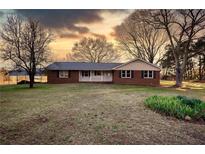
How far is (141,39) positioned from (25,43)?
229 cm

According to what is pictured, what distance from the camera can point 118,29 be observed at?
17.3 ft

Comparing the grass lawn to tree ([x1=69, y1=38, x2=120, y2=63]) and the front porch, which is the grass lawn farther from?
the front porch

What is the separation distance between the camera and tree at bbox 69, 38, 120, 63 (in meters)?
5.36

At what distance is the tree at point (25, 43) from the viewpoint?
4957mm

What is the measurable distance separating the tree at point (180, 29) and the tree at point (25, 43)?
6.99 feet

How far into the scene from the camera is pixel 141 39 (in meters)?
5.75

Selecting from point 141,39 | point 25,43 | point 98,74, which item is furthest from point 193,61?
point 98,74

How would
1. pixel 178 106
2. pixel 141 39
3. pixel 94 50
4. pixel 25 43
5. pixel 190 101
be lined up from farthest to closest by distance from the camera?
1. pixel 94 50
2. pixel 141 39
3. pixel 25 43
4. pixel 190 101
5. pixel 178 106

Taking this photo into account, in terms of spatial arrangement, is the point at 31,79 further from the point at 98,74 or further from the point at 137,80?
the point at 98,74

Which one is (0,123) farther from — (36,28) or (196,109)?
(196,109)

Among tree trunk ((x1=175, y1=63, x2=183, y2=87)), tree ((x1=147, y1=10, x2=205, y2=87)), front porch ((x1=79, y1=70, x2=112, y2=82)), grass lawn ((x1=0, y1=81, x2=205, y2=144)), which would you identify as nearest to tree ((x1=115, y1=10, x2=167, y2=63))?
tree ((x1=147, y1=10, x2=205, y2=87))
